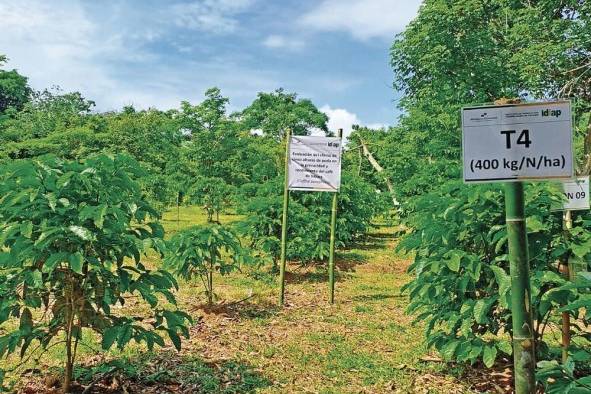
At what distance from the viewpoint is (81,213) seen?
2.93 meters

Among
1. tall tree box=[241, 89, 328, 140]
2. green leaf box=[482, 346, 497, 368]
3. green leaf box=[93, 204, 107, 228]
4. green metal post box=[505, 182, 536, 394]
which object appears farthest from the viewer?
tall tree box=[241, 89, 328, 140]

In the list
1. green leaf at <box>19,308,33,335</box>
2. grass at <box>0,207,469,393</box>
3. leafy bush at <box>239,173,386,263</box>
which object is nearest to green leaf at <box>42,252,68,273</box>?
green leaf at <box>19,308,33,335</box>

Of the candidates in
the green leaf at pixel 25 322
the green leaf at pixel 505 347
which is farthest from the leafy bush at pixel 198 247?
the green leaf at pixel 505 347

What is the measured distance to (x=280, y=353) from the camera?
511 centimetres

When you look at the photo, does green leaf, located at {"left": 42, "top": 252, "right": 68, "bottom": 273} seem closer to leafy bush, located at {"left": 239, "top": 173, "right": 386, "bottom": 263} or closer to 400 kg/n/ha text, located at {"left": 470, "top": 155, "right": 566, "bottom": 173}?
400 kg/n/ha text, located at {"left": 470, "top": 155, "right": 566, "bottom": 173}

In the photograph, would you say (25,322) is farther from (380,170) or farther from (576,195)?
(380,170)

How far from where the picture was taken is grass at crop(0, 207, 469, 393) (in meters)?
4.11

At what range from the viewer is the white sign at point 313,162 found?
7387 millimetres

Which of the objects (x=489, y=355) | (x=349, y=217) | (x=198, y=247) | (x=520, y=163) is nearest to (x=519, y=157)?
(x=520, y=163)

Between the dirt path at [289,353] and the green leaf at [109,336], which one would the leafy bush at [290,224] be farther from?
the green leaf at [109,336]

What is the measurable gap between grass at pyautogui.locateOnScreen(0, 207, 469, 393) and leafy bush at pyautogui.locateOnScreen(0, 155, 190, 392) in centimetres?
55

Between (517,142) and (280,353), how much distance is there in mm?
3638

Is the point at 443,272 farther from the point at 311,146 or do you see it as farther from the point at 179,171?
the point at 179,171

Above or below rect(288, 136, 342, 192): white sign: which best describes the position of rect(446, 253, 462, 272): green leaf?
below
